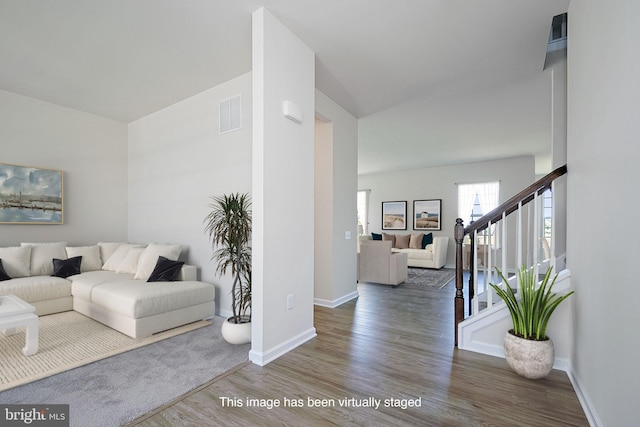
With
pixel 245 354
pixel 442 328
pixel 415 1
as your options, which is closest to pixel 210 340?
pixel 245 354

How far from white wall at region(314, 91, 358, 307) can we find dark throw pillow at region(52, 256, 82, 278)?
10.8 ft

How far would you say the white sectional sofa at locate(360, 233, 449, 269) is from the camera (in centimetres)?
752

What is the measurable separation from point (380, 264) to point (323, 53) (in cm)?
369

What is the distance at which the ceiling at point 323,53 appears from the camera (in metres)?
2.46

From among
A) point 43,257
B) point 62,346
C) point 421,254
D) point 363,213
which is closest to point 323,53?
point 62,346

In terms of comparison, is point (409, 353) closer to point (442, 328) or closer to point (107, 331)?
point (442, 328)

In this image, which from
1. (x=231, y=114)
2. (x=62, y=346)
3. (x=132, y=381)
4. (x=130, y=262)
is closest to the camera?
(x=132, y=381)

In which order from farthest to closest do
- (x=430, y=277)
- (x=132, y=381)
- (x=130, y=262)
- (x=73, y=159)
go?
(x=430, y=277)
(x=73, y=159)
(x=130, y=262)
(x=132, y=381)

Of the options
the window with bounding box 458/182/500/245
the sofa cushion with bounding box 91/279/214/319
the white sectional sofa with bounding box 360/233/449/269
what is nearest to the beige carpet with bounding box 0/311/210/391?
the sofa cushion with bounding box 91/279/214/319

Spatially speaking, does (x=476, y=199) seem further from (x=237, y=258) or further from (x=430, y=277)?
(x=237, y=258)

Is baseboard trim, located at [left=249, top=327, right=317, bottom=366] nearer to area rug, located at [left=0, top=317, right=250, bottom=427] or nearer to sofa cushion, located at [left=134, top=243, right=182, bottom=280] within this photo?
area rug, located at [left=0, top=317, right=250, bottom=427]

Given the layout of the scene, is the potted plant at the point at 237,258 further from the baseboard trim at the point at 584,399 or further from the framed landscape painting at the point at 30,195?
the framed landscape painting at the point at 30,195

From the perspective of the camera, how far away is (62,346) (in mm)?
2713

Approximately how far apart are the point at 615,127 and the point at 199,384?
2926mm
